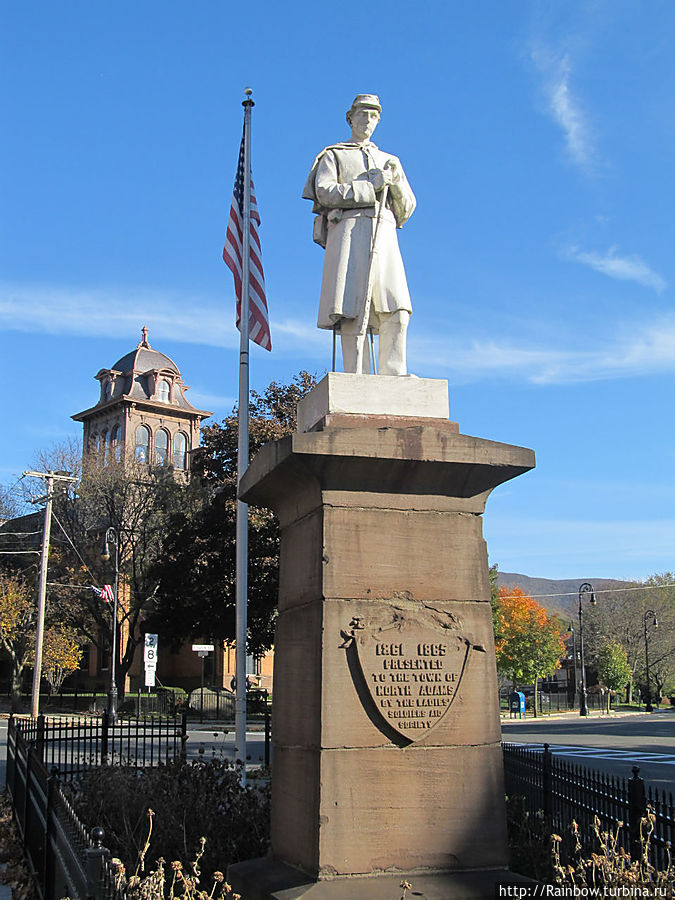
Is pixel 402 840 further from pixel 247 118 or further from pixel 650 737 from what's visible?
pixel 650 737

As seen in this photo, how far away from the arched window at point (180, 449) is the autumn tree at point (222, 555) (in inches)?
1725

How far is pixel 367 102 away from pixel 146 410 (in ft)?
245

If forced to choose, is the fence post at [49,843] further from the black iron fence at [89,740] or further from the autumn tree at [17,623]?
the autumn tree at [17,623]

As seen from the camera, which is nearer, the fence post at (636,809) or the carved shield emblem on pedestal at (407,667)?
the carved shield emblem on pedestal at (407,667)

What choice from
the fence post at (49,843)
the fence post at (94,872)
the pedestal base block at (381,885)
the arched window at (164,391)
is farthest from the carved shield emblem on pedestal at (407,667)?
the arched window at (164,391)

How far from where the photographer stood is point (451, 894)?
5023mm

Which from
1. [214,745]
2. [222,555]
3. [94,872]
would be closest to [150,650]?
[222,555]

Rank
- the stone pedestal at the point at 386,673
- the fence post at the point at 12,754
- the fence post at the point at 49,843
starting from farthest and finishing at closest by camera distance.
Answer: the fence post at the point at 12,754 → the fence post at the point at 49,843 → the stone pedestal at the point at 386,673

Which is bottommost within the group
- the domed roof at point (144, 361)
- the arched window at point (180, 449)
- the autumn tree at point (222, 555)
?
the autumn tree at point (222, 555)

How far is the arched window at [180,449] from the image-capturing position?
80.9m

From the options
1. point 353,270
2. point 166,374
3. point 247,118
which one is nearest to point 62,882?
point 353,270

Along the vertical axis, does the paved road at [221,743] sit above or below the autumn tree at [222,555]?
below

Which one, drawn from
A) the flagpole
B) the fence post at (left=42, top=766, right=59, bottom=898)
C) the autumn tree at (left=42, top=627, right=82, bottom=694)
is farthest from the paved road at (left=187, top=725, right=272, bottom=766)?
the autumn tree at (left=42, top=627, right=82, bottom=694)

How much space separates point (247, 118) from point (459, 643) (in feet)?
40.1
